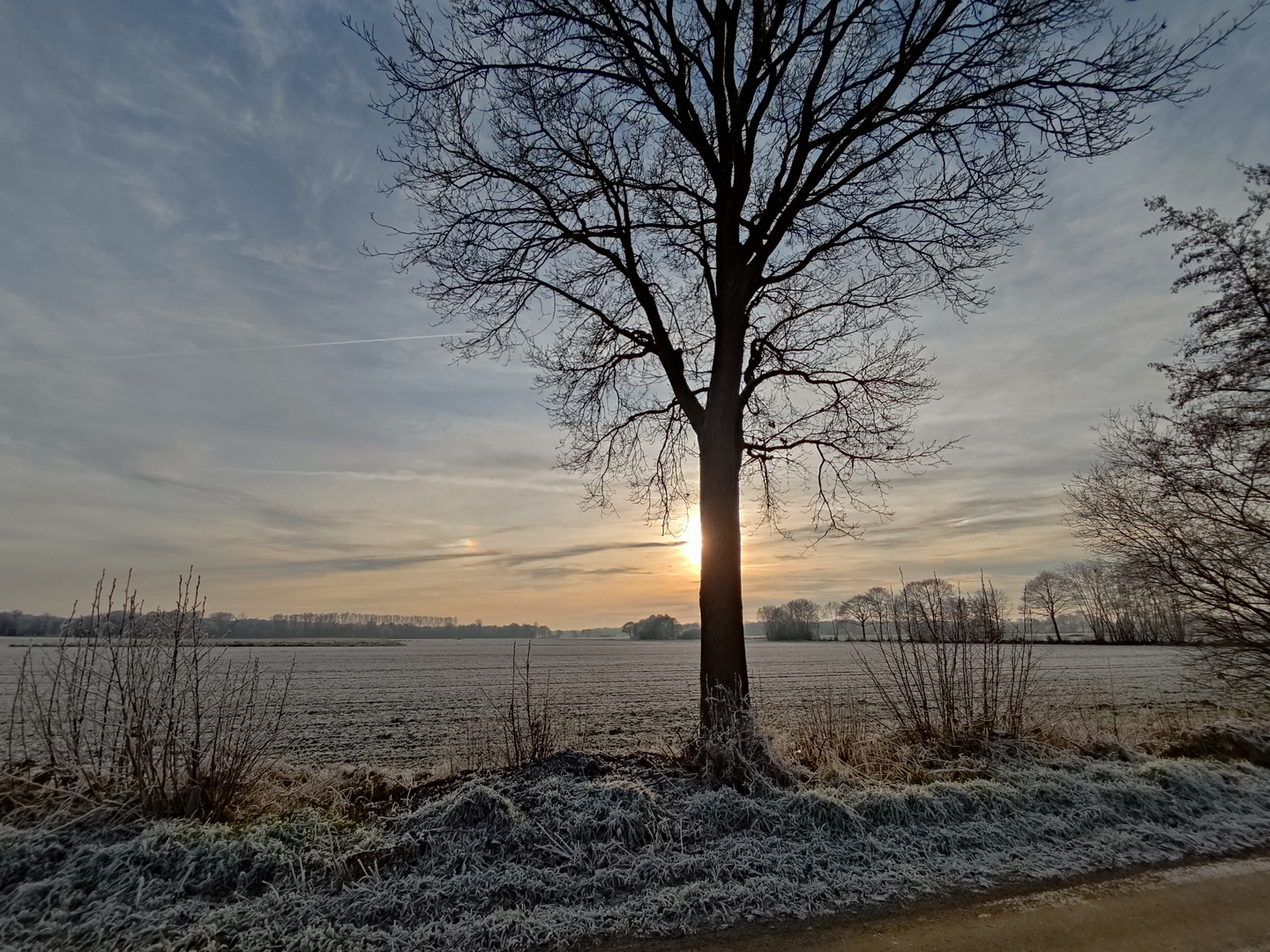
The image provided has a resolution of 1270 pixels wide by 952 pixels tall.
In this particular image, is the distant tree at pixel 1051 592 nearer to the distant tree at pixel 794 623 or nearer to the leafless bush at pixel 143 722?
the distant tree at pixel 794 623

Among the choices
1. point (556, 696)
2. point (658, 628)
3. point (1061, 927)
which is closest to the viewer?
point (1061, 927)

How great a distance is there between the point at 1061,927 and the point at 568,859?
2.98 meters

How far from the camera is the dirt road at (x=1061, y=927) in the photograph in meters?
3.21

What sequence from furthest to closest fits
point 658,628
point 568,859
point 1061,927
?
point 658,628 → point 568,859 → point 1061,927

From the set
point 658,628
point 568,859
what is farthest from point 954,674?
point 658,628

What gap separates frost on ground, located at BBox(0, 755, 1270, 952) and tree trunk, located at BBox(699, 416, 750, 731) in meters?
1.04

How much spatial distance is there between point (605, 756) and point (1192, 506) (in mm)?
9867

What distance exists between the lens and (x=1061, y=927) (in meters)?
3.38

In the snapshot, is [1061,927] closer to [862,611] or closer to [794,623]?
[862,611]

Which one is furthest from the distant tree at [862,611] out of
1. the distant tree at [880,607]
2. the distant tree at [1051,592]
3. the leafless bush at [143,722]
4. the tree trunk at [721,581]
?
the distant tree at [1051,592]

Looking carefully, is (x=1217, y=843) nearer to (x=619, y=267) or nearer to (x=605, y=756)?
(x=605, y=756)

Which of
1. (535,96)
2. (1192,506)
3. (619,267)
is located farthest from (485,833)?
(1192,506)

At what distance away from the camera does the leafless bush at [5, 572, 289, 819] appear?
15.5 ft

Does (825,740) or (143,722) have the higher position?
(143,722)
